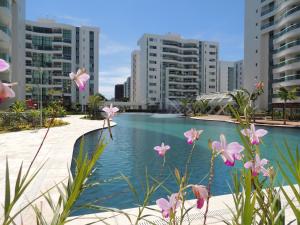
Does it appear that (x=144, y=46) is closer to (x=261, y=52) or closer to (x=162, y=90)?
(x=162, y=90)

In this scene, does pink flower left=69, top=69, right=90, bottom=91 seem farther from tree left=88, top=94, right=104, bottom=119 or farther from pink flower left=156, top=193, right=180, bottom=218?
tree left=88, top=94, right=104, bottom=119

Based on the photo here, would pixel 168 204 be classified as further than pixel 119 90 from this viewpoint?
No

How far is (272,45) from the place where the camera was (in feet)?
145

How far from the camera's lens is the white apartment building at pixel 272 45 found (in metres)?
36.9

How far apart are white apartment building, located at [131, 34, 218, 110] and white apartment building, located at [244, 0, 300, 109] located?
37564mm

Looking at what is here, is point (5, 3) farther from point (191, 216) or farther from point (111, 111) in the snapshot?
point (111, 111)

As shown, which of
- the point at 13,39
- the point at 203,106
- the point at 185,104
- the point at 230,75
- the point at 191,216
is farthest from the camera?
the point at 230,75

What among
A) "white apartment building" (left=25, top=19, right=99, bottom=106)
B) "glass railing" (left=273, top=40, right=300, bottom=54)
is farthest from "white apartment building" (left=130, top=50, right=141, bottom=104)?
"glass railing" (left=273, top=40, right=300, bottom=54)

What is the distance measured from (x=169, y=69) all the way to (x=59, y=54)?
30798 millimetres

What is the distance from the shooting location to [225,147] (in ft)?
4.24

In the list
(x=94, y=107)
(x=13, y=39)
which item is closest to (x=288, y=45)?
(x=94, y=107)

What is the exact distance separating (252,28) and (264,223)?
1983 inches

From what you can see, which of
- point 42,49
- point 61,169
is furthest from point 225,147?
point 42,49

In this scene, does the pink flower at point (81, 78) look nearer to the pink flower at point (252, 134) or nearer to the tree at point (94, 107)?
the pink flower at point (252, 134)
